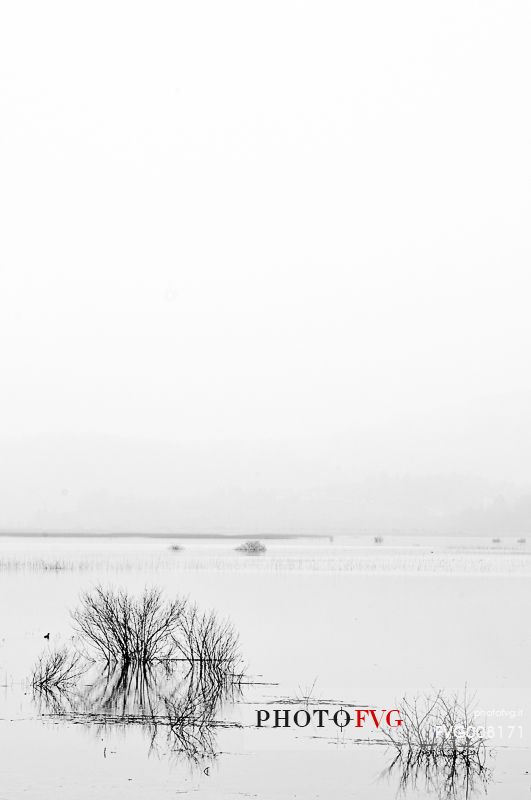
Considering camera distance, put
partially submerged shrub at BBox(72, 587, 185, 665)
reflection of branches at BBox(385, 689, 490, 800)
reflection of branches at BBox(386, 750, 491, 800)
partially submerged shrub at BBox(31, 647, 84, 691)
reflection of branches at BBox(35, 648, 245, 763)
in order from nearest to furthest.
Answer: reflection of branches at BBox(386, 750, 491, 800) < reflection of branches at BBox(385, 689, 490, 800) < reflection of branches at BBox(35, 648, 245, 763) < partially submerged shrub at BBox(31, 647, 84, 691) < partially submerged shrub at BBox(72, 587, 185, 665)

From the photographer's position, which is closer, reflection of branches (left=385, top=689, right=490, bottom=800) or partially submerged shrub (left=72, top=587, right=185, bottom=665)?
reflection of branches (left=385, top=689, right=490, bottom=800)

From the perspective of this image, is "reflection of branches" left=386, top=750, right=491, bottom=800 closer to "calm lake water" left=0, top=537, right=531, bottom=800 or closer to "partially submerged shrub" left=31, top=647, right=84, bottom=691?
"calm lake water" left=0, top=537, right=531, bottom=800

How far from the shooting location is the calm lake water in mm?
15250

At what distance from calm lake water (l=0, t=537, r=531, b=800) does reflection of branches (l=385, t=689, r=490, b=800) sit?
7.4 inches

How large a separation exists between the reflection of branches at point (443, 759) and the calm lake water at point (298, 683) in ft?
0.62

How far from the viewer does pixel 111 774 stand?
15500mm

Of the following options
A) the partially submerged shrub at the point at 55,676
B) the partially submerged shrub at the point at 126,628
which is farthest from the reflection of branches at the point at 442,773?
the partially submerged shrub at the point at 126,628

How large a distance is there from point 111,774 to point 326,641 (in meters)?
18.2

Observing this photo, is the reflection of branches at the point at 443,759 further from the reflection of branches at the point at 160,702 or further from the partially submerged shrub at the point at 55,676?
the partially submerged shrub at the point at 55,676

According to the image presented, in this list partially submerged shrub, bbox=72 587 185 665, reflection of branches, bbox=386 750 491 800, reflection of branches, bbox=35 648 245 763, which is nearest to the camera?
reflection of branches, bbox=386 750 491 800

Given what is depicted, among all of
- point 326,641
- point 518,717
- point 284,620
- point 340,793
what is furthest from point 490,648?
point 340,793

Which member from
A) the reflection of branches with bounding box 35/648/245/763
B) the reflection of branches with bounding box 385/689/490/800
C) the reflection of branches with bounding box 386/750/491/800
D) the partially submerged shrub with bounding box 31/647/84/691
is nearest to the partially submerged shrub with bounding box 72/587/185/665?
the reflection of branches with bounding box 35/648/245/763

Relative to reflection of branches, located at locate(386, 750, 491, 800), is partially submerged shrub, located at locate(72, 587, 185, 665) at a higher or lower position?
higher

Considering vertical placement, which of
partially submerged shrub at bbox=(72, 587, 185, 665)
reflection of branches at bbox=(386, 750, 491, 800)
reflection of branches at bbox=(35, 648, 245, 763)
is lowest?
reflection of branches at bbox=(386, 750, 491, 800)
